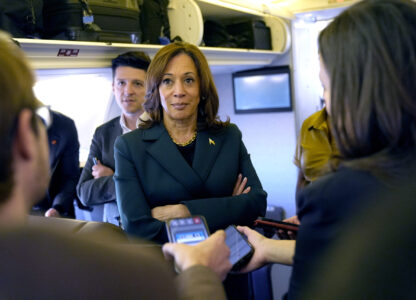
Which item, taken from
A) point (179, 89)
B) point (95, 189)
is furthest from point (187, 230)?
point (95, 189)

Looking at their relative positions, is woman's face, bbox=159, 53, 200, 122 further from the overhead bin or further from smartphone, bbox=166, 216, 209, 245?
smartphone, bbox=166, 216, 209, 245

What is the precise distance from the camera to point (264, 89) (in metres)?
5.00

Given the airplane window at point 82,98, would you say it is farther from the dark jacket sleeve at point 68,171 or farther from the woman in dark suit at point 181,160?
the woman in dark suit at point 181,160

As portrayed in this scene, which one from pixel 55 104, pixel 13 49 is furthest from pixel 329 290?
pixel 55 104

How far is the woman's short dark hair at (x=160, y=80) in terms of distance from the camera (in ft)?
7.09

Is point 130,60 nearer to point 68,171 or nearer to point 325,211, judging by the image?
point 68,171

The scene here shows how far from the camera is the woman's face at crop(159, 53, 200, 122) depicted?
2137 mm

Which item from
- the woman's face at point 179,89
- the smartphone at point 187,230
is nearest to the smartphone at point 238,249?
the smartphone at point 187,230

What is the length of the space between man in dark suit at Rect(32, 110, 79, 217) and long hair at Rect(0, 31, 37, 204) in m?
2.15

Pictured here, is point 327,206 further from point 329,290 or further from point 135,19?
point 135,19

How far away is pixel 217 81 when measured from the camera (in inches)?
208

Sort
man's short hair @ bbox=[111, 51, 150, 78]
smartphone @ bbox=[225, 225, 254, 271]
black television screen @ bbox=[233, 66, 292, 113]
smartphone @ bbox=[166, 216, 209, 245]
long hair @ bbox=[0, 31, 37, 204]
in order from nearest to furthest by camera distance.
A: long hair @ bbox=[0, 31, 37, 204] < smartphone @ bbox=[166, 216, 209, 245] < smartphone @ bbox=[225, 225, 254, 271] < man's short hair @ bbox=[111, 51, 150, 78] < black television screen @ bbox=[233, 66, 292, 113]

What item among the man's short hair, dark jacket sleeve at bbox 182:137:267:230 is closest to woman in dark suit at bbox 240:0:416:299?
dark jacket sleeve at bbox 182:137:267:230

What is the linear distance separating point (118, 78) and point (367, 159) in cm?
218
